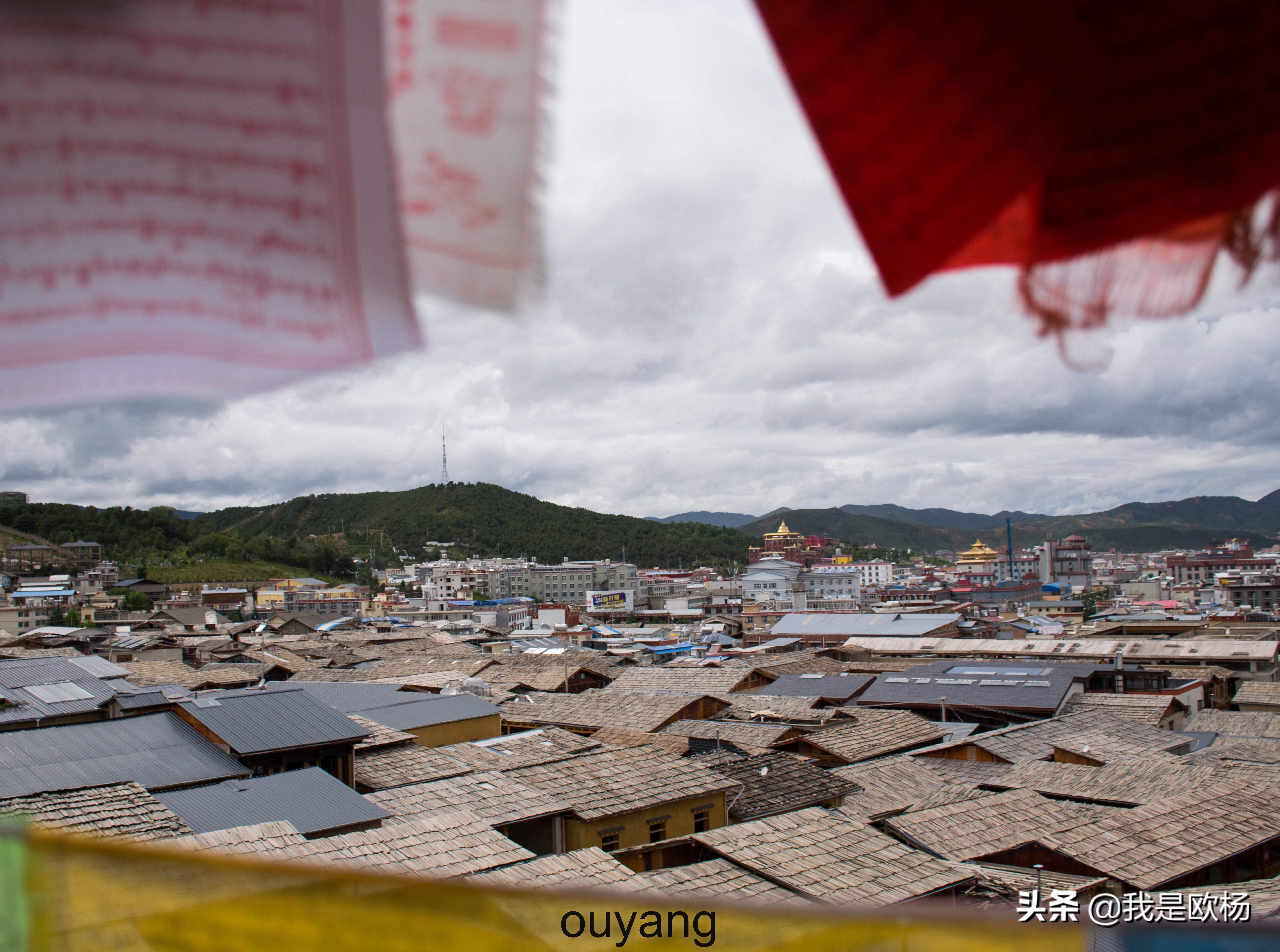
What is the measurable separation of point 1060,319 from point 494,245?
590 millimetres

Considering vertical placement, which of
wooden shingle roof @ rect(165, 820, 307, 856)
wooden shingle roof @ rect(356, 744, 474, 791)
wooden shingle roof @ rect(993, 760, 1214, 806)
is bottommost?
wooden shingle roof @ rect(993, 760, 1214, 806)

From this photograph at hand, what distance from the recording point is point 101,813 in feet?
15.6

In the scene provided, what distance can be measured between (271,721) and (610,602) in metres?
30.0

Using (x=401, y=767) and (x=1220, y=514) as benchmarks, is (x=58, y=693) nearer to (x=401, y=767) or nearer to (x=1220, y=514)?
(x=401, y=767)

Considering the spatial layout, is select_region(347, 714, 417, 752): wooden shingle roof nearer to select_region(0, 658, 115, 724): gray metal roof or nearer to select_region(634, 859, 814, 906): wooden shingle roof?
select_region(0, 658, 115, 724): gray metal roof

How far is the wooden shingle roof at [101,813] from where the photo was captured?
4.55m

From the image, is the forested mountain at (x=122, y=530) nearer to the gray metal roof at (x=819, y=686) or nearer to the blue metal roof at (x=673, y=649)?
the blue metal roof at (x=673, y=649)

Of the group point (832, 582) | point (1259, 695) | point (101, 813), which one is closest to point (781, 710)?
point (1259, 695)

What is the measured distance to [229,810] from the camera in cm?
525

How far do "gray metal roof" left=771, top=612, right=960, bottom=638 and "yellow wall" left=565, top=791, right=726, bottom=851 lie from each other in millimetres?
14344

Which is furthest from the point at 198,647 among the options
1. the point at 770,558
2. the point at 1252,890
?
the point at 770,558

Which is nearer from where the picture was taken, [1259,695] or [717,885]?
[717,885]

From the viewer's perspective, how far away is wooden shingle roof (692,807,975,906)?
4594 mm
